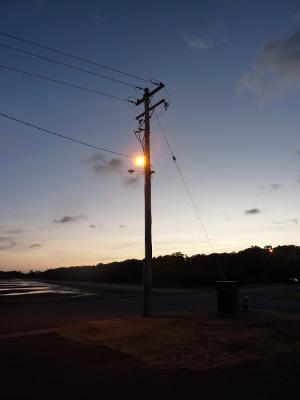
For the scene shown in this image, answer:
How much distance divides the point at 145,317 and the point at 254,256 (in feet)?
214

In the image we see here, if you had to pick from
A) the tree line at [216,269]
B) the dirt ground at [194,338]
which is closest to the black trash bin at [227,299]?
the dirt ground at [194,338]

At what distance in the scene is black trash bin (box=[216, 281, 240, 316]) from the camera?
1866 centimetres

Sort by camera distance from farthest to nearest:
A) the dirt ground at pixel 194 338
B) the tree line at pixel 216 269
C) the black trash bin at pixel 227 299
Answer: the tree line at pixel 216 269, the black trash bin at pixel 227 299, the dirt ground at pixel 194 338

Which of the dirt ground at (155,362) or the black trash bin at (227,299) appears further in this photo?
the black trash bin at (227,299)

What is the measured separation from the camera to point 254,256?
8106cm

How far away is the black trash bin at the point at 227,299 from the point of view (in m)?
18.7

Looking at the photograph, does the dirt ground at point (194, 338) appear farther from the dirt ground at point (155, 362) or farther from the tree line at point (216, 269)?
the tree line at point (216, 269)

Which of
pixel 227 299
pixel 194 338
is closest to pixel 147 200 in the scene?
pixel 227 299

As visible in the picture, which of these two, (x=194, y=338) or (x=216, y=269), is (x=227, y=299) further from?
(x=216, y=269)

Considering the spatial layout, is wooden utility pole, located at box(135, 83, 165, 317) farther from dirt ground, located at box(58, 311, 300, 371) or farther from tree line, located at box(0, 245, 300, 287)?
tree line, located at box(0, 245, 300, 287)

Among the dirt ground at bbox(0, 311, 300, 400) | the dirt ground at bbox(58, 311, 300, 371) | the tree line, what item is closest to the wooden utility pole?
the dirt ground at bbox(58, 311, 300, 371)

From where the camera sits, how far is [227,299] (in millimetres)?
18766

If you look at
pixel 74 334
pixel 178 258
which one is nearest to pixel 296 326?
pixel 74 334

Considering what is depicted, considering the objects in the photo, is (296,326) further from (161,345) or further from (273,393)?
(273,393)
